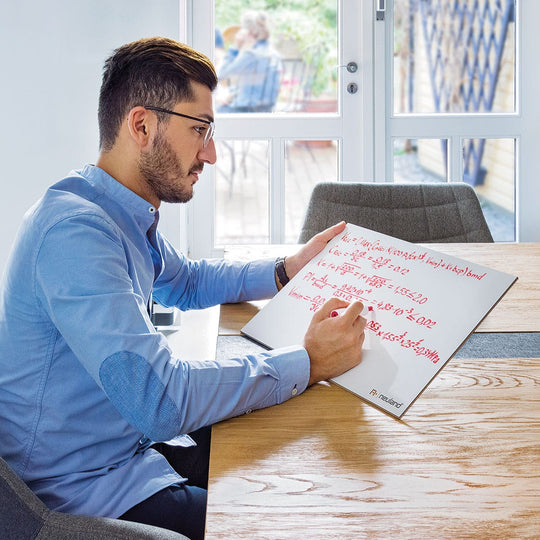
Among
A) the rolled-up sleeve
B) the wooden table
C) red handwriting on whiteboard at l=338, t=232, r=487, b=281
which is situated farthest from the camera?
red handwriting on whiteboard at l=338, t=232, r=487, b=281

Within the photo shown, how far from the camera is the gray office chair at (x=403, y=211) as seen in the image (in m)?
2.27

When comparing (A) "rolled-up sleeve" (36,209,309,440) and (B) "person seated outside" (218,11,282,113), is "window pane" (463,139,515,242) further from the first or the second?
(A) "rolled-up sleeve" (36,209,309,440)

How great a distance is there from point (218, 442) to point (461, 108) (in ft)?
9.94

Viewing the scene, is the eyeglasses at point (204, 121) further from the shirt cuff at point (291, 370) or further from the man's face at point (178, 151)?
the shirt cuff at point (291, 370)

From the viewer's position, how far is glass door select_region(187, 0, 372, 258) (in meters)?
3.45

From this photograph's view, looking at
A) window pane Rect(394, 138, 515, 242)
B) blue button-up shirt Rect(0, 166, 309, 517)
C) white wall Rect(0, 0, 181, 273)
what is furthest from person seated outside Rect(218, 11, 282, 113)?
blue button-up shirt Rect(0, 166, 309, 517)

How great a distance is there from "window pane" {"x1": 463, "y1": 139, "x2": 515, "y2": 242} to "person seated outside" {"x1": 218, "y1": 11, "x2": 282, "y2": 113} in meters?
1.00

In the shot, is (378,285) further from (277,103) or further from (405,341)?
(277,103)

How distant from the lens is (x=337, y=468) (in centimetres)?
72

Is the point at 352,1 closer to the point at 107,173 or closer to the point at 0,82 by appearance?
the point at 0,82

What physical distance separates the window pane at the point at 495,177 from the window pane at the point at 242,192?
1018 mm

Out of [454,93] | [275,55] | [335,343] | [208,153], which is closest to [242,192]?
[275,55]

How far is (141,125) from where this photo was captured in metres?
1.14

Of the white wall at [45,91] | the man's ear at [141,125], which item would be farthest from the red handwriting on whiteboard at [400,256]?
the white wall at [45,91]
